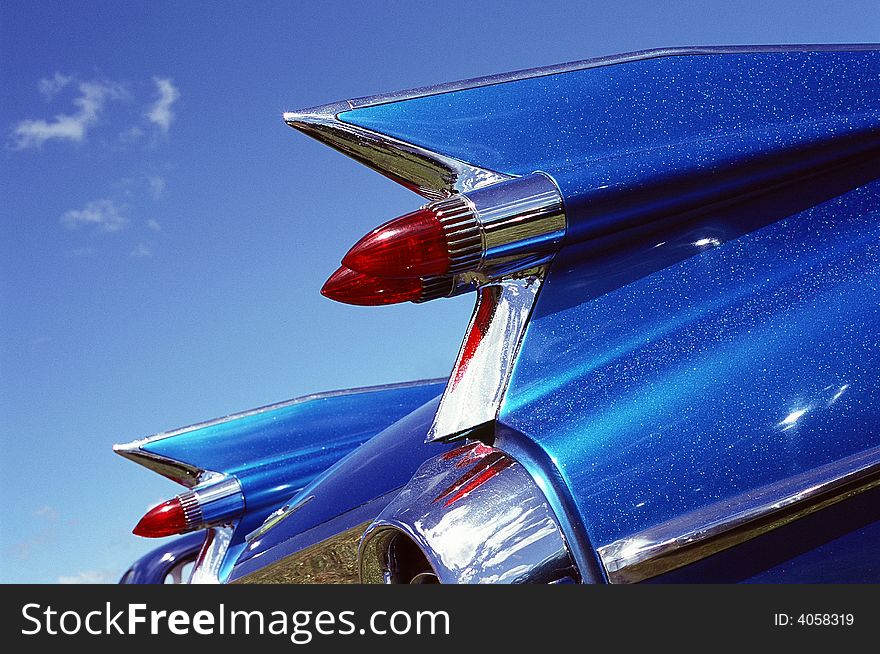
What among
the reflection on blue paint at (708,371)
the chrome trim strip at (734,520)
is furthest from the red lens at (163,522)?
the chrome trim strip at (734,520)

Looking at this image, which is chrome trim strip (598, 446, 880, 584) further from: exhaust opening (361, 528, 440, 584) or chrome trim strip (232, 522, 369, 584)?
chrome trim strip (232, 522, 369, 584)

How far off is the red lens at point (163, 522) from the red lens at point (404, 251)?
1365 mm

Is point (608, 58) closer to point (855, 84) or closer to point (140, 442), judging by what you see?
point (855, 84)

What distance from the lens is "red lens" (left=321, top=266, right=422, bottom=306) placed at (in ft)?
4.43

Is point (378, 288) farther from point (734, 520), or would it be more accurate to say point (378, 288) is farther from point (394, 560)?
point (734, 520)

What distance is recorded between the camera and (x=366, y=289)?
1.39m

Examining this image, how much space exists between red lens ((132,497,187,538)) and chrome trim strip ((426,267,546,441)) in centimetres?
127

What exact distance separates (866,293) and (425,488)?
0.74 metres

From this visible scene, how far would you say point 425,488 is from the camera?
1368mm

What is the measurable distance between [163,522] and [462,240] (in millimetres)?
1467

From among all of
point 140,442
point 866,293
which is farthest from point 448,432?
point 140,442

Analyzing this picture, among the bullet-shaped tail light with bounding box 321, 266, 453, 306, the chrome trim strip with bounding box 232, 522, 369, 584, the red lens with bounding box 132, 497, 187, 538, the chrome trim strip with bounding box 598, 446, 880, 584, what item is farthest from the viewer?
the red lens with bounding box 132, 497, 187, 538

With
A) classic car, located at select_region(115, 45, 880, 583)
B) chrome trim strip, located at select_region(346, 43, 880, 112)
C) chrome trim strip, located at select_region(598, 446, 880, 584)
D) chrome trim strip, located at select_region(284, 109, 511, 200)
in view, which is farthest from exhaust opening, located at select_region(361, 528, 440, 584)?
chrome trim strip, located at select_region(346, 43, 880, 112)

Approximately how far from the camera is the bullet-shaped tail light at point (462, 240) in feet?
4.27
